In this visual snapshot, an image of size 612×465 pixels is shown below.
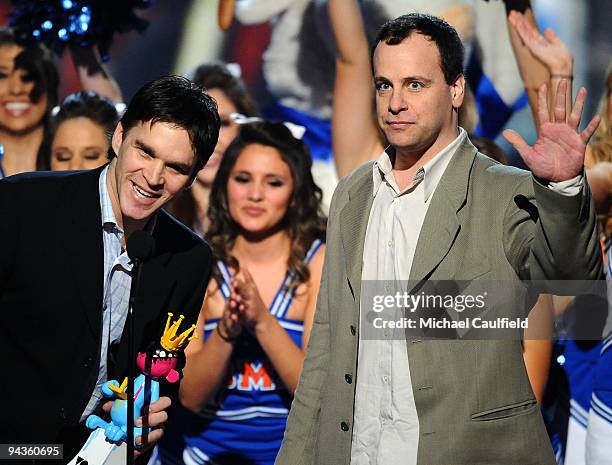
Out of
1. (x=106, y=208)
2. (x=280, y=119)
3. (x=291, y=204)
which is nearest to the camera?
(x=106, y=208)

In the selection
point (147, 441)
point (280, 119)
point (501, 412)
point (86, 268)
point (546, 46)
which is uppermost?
point (546, 46)

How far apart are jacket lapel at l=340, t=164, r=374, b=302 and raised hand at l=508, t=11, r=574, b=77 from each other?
1637 millimetres

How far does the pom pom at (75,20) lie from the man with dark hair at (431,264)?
7.41 feet

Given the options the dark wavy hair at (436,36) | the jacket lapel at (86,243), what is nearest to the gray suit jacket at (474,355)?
the dark wavy hair at (436,36)

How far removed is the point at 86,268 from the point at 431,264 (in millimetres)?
941

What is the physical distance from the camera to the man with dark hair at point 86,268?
2.38 meters

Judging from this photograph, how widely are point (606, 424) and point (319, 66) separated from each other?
1999 millimetres

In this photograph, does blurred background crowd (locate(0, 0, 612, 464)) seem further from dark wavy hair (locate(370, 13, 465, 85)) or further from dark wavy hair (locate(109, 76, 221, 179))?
dark wavy hair (locate(370, 13, 465, 85))

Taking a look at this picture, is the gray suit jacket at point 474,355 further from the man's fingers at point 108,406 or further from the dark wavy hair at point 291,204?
the dark wavy hair at point 291,204

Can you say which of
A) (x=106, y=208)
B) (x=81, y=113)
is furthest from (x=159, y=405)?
(x=81, y=113)

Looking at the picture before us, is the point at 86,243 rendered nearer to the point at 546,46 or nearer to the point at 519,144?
the point at 519,144

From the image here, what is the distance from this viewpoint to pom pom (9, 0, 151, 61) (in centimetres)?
432

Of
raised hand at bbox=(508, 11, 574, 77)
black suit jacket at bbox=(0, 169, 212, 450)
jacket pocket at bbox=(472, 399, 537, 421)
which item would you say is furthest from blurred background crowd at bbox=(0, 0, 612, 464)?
jacket pocket at bbox=(472, 399, 537, 421)

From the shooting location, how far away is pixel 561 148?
1991 mm
